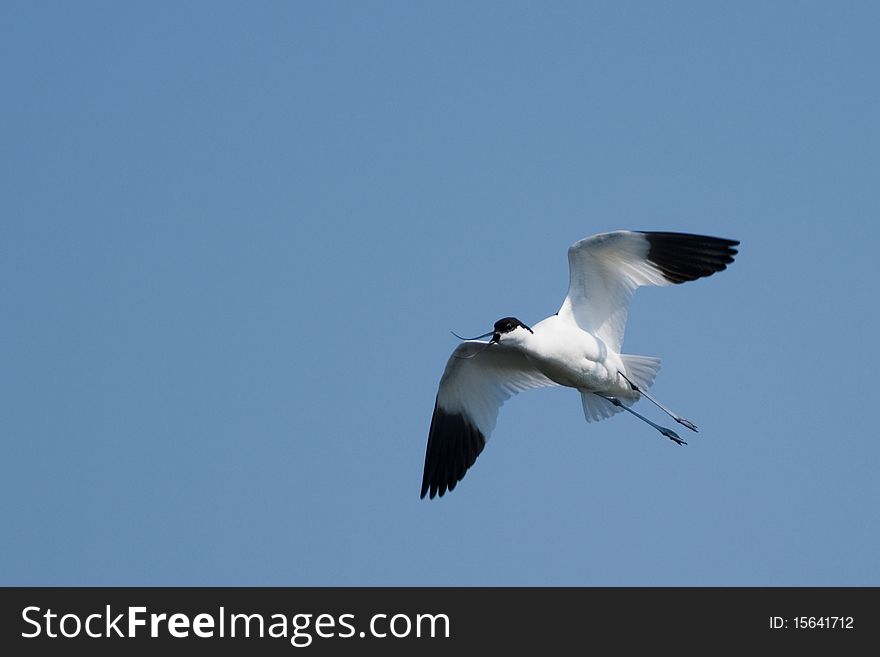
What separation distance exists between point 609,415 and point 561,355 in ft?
4.97

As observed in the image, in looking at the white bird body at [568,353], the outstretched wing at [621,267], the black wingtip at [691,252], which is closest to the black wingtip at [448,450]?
the white bird body at [568,353]

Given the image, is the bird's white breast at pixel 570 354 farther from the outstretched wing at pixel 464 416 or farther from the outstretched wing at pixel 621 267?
the outstretched wing at pixel 464 416

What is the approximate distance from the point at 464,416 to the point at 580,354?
2.34 meters

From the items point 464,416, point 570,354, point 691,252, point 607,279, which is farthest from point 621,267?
point 464,416

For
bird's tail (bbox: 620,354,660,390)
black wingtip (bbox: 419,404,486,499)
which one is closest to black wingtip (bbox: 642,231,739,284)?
bird's tail (bbox: 620,354,660,390)

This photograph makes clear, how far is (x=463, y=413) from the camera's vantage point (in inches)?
829

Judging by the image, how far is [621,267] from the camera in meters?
19.6

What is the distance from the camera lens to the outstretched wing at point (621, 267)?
19.3 metres

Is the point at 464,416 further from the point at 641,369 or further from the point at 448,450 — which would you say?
the point at 641,369

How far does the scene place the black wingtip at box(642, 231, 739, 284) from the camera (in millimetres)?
19266
